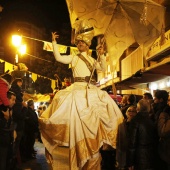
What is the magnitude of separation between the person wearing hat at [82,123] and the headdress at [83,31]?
0.06 meters

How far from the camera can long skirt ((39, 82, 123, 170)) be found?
12.4ft

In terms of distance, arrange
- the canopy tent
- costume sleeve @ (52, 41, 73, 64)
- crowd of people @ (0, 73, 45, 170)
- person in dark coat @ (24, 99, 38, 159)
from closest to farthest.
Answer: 1. the canopy tent
2. costume sleeve @ (52, 41, 73, 64)
3. crowd of people @ (0, 73, 45, 170)
4. person in dark coat @ (24, 99, 38, 159)

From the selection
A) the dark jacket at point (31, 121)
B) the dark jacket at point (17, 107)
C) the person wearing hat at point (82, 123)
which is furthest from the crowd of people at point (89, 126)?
the dark jacket at point (31, 121)

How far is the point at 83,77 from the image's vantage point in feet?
14.6

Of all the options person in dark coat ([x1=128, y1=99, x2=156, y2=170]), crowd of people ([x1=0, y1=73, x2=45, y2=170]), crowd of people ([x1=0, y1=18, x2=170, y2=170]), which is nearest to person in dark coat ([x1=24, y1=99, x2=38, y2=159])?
crowd of people ([x1=0, y1=73, x2=45, y2=170])

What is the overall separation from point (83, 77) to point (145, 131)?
164 centimetres

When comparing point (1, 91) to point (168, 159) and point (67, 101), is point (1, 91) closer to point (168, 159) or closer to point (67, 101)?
point (67, 101)

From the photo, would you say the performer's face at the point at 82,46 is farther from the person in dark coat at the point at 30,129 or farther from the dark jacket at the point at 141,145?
the person in dark coat at the point at 30,129

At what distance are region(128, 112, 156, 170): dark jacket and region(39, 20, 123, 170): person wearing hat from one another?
0.92 m

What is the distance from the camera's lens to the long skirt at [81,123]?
3783mm

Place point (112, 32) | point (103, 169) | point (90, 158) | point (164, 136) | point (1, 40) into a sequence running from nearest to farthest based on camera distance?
point (90, 158) < point (164, 136) < point (112, 32) < point (103, 169) < point (1, 40)

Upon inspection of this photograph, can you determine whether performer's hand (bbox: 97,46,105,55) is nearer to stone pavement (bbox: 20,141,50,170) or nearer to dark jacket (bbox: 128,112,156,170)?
dark jacket (bbox: 128,112,156,170)

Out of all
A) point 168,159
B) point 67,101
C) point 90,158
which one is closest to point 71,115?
point 67,101

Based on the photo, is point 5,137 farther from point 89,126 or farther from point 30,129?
point 30,129
